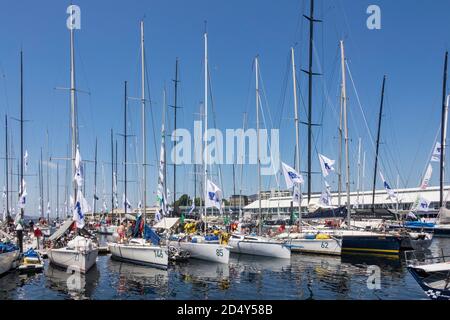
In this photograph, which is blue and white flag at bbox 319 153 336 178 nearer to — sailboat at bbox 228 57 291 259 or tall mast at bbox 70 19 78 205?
sailboat at bbox 228 57 291 259

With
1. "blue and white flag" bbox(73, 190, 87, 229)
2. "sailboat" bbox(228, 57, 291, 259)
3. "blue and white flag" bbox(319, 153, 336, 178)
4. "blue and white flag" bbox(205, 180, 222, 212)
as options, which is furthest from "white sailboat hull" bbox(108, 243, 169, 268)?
"blue and white flag" bbox(319, 153, 336, 178)

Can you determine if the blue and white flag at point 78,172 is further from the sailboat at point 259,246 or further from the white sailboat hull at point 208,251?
the sailboat at point 259,246

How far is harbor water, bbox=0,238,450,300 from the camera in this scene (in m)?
20.6

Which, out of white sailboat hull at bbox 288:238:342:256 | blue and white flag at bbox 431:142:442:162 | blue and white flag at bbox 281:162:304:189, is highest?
blue and white flag at bbox 431:142:442:162

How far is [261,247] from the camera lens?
34.5 m

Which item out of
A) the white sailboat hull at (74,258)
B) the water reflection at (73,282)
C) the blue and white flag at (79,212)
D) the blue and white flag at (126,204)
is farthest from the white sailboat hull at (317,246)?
the blue and white flag at (126,204)

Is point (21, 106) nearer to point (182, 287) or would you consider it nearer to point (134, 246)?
point (134, 246)

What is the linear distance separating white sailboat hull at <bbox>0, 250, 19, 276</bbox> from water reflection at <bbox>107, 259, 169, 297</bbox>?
5.70 meters

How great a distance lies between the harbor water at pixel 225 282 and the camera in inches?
813

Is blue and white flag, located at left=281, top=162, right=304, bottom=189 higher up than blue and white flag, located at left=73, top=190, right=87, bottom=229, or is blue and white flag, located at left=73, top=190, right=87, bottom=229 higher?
blue and white flag, located at left=281, top=162, right=304, bottom=189

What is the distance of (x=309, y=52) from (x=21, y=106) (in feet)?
94.7

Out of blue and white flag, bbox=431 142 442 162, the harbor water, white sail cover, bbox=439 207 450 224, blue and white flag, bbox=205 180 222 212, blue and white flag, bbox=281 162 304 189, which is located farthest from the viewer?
Answer: blue and white flag, bbox=431 142 442 162

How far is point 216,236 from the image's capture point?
3359 centimetres
